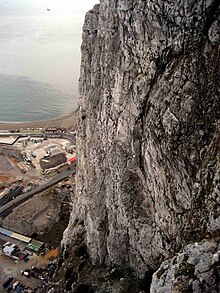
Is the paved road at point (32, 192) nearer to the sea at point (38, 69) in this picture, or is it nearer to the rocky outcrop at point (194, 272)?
the sea at point (38, 69)

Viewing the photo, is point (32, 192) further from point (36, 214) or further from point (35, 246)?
point (35, 246)

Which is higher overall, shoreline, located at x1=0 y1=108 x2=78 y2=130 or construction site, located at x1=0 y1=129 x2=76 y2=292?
shoreline, located at x1=0 y1=108 x2=78 y2=130

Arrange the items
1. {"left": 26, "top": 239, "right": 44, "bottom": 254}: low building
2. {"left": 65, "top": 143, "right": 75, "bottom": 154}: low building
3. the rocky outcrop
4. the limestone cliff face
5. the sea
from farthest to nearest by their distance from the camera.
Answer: the sea → {"left": 65, "top": 143, "right": 75, "bottom": 154}: low building → {"left": 26, "top": 239, "right": 44, "bottom": 254}: low building → the limestone cliff face → the rocky outcrop

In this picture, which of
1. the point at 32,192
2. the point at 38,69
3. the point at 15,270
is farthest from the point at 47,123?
the point at 15,270

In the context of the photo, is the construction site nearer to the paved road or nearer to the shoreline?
the paved road

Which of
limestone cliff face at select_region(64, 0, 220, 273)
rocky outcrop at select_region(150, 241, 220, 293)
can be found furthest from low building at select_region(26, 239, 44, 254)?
rocky outcrop at select_region(150, 241, 220, 293)

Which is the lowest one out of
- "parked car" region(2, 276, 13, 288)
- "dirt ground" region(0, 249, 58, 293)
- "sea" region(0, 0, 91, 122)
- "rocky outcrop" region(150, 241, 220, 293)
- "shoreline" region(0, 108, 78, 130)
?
"dirt ground" region(0, 249, 58, 293)

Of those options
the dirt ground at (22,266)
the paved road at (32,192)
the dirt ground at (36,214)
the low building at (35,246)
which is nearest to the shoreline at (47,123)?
the paved road at (32,192)
